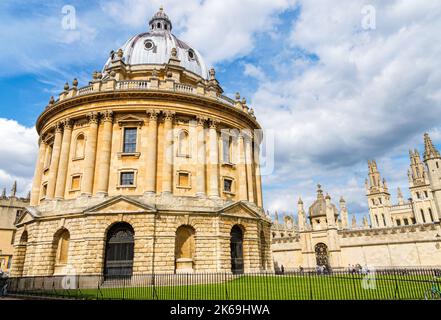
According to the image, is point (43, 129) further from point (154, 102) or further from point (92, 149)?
point (154, 102)

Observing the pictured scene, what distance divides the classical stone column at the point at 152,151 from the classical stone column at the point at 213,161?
15.2ft

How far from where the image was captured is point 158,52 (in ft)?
119

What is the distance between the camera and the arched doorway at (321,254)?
3622 centimetres

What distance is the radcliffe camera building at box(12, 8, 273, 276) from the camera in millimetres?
22750

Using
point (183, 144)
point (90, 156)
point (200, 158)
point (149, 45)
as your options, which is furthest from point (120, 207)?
point (149, 45)

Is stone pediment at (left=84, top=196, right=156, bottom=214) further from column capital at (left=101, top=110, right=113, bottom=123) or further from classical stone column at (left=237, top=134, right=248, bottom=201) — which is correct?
classical stone column at (left=237, top=134, right=248, bottom=201)

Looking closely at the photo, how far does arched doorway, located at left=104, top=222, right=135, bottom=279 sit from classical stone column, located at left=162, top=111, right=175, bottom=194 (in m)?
4.05

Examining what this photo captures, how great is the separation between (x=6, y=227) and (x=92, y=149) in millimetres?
37172

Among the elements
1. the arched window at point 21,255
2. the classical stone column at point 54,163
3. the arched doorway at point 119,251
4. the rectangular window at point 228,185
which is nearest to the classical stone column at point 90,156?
the classical stone column at point 54,163

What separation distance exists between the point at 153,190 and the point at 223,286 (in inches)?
379

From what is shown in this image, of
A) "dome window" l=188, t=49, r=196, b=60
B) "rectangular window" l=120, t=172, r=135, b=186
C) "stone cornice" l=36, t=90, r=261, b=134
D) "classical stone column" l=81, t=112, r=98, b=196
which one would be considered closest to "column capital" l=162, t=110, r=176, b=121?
"stone cornice" l=36, t=90, r=261, b=134

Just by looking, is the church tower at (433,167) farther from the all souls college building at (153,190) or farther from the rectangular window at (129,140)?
the rectangular window at (129,140)

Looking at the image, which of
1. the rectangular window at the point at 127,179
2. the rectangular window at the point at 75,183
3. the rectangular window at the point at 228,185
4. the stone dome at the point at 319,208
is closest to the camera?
the rectangular window at the point at 127,179

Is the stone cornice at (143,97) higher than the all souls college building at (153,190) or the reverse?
higher
